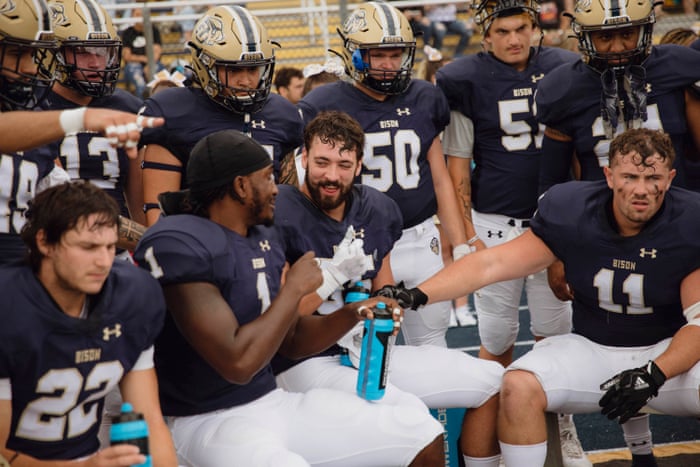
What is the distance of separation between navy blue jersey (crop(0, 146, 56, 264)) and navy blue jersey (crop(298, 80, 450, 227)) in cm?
150

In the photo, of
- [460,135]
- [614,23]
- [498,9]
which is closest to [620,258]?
[614,23]

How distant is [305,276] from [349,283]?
0.73 m

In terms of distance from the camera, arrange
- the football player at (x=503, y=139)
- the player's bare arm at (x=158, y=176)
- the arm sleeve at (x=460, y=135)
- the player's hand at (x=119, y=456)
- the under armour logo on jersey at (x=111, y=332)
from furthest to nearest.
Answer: the arm sleeve at (x=460, y=135) < the football player at (x=503, y=139) < the player's bare arm at (x=158, y=176) < the under armour logo on jersey at (x=111, y=332) < the player's hand at (x=119, y=456)

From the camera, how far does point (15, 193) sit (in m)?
3.07

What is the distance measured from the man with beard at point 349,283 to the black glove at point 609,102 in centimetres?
107

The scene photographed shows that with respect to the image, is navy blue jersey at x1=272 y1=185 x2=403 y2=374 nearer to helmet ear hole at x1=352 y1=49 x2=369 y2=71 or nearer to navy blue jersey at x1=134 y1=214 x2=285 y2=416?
navy blue jersey at x1=134 y1=214 x2=285 y2=416

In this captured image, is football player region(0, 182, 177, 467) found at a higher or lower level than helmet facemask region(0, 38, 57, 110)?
lower

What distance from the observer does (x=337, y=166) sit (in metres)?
3.58

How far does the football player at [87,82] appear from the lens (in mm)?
3869

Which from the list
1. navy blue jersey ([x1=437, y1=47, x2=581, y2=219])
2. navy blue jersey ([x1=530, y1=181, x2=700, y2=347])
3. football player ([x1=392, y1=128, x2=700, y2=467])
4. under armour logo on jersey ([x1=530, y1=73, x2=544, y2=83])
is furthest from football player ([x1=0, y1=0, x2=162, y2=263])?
under armour logo on jersey ([x1=530, y1=73, x2=544, y2=83])

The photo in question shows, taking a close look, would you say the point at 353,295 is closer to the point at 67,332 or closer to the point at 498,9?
the point at 67,332

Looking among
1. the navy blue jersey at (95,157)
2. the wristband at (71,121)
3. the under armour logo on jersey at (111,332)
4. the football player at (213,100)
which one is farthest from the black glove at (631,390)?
the navy blue jersey at (95,157)

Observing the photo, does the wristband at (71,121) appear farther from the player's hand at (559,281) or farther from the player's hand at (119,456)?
the player's hand at (559,281)

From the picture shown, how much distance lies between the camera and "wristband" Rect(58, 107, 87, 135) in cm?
262
